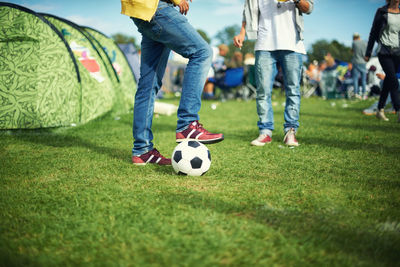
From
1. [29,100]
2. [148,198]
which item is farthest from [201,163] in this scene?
[29,100]

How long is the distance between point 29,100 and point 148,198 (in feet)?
11.2

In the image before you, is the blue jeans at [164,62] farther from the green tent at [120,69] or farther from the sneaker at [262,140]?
the green tent at [120,69]

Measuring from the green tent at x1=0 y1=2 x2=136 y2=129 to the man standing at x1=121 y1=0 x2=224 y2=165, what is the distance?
2.48m

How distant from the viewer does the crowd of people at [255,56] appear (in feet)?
8.62

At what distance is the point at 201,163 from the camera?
2.51 m

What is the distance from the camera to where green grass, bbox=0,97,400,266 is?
1.39 m

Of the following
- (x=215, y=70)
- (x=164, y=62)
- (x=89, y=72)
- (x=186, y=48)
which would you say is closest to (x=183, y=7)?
(x=186, y=48)

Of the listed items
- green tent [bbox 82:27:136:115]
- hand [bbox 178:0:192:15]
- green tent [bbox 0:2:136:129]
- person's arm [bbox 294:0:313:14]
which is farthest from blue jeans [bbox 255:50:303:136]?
green tent [bbox 82:27:136:115]

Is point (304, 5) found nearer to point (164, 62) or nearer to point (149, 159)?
point (164, 62)

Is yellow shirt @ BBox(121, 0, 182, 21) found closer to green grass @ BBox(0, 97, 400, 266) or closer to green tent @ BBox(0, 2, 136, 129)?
green grass @ BBox(0, 97, 400, 266)

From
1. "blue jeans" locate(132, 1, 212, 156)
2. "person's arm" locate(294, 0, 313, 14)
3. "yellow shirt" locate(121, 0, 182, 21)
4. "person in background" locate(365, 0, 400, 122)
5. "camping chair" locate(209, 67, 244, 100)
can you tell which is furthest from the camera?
"camping chair" locate(209, 67, 244, 100)

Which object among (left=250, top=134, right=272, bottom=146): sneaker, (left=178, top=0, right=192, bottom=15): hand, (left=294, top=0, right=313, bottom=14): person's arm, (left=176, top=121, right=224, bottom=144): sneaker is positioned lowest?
(left=250, top=134, right=272, bottom=146): sneaker

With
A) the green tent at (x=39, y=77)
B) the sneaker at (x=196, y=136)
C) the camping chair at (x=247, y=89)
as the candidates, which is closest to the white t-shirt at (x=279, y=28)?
the sneaker at (x=196, y=136)

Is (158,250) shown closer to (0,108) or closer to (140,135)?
(140,135)
